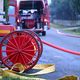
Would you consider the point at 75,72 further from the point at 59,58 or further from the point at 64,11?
the point at 64,11

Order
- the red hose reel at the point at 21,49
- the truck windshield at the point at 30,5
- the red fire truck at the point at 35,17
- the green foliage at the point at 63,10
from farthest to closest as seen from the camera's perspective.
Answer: the green foliage at the point at 63,10, the truck windshield at the point at 30,5, the red fire truck at the point at 35,17, the red hose reel at the point at 21,49

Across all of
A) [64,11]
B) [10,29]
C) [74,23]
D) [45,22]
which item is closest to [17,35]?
[10,29]

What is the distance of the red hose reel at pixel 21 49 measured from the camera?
8.76 m

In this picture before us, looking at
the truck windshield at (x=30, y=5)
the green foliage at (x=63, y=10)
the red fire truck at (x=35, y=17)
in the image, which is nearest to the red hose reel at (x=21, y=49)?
the red fire truck at (x=35, y=17)

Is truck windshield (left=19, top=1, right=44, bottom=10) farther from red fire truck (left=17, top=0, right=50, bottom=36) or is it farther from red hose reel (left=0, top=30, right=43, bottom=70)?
red hose reel (left=0, top=30, right=43, bottom=70)

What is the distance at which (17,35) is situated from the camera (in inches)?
349

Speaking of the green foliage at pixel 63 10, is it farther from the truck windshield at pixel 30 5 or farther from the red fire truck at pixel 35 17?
the red fire truck at pixel 35 17

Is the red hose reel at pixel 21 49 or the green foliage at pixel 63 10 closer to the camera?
the red hose reel at pixel 21 49

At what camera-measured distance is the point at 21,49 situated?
8.75m

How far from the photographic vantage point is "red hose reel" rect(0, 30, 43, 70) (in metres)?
8.76

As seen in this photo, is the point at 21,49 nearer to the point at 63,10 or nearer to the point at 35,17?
the point at 35,17

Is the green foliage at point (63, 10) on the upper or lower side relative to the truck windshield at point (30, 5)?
lower

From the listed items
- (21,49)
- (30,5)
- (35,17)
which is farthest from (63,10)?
(21,49)

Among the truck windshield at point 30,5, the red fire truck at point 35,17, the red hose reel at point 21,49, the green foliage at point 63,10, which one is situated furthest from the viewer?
the green foliage at point 63,10
